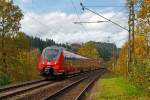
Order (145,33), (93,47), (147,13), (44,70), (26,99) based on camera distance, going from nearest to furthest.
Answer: (26,99) < (147,13) < (145,33) < (44,70) < (93,47)

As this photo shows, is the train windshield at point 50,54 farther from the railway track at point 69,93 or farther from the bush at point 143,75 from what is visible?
the bush at point 143,75

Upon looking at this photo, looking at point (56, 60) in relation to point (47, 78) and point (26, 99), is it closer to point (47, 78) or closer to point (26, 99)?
point (47, 78)

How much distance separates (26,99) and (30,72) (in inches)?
1315

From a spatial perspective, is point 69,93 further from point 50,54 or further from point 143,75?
point 50,54

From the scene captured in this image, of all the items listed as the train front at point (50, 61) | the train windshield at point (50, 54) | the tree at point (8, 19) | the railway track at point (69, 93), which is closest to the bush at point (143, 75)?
the railway track at point (69, 93)

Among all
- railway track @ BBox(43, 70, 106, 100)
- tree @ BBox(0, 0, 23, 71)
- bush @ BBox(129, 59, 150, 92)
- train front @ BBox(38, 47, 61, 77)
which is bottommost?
railway track @ BBox(43, 70, 106, 100)

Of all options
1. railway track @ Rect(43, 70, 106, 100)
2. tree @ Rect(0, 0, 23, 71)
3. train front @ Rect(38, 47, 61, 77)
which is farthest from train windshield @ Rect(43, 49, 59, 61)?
tree @ Rect(0, 0, 23, 71)

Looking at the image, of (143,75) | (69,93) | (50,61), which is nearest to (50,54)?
(50,61)

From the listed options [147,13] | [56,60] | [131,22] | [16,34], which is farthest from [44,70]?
[16,34]

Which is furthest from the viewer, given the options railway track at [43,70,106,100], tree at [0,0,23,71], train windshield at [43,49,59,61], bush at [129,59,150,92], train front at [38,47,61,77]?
tree at [0,0,23,71]

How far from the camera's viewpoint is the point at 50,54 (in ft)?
129

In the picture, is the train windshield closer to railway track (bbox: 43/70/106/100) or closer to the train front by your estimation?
the train front

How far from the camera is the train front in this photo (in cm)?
3853

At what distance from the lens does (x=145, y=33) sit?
35812 millimetres
